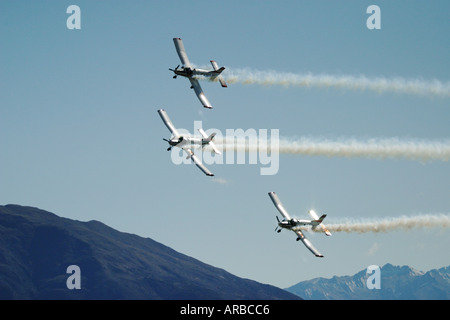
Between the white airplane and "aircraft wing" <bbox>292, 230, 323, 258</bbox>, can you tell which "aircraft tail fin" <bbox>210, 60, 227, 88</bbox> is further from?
"aircraft wing" <bbox>292, 230, 323, 258</bbox>

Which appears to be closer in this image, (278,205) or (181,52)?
(181,52)

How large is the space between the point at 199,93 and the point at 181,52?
10.0 m

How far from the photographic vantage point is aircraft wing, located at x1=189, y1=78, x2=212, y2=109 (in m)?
116

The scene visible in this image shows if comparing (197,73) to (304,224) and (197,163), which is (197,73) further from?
(304,224)

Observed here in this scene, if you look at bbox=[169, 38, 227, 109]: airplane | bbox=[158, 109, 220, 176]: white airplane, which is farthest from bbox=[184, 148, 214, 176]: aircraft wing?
bbox=[169, 38, 227, 109]: airplane

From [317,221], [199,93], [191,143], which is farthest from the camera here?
[191,143]

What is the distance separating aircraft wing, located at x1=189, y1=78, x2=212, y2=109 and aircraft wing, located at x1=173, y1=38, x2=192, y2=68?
2.92 meters

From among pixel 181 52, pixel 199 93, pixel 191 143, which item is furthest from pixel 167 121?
pixel 199 93

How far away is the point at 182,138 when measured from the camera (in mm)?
123562

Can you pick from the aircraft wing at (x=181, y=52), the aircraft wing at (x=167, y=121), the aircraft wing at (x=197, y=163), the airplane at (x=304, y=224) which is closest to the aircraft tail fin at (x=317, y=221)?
the airplane at (x=304, y=224)

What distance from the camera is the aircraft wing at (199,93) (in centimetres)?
11619

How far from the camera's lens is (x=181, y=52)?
123 metres
